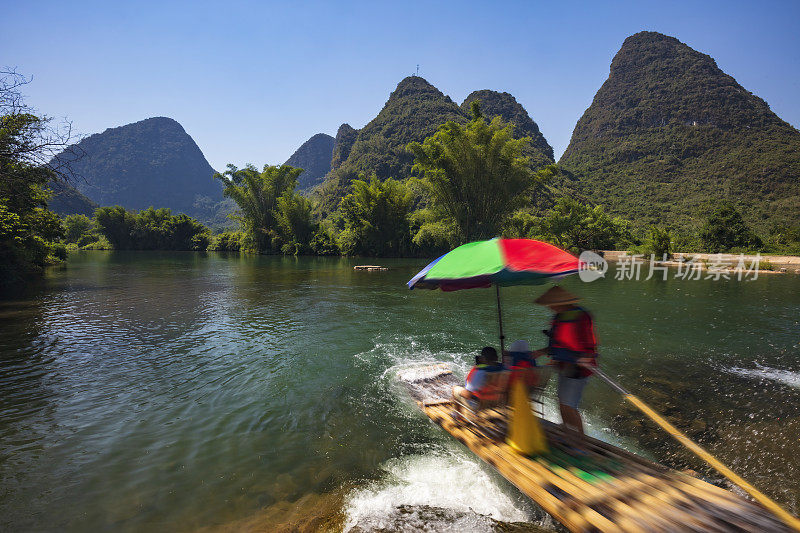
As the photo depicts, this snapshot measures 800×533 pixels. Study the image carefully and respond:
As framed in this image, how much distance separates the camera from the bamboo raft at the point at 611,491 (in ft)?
8.63

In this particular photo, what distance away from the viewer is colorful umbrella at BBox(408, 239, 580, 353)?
3633 millimetres

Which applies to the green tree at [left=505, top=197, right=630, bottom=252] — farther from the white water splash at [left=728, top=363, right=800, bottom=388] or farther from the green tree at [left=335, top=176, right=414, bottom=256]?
the white water splash at [left=728, top=363, right=800, bottom=388]

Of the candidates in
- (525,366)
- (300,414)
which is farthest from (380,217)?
(525,366)

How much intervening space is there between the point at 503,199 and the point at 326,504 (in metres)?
38.4

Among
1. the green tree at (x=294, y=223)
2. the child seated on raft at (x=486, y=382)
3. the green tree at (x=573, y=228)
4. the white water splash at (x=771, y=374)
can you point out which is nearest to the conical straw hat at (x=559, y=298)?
the child seated on raft at (x=486, y=382)

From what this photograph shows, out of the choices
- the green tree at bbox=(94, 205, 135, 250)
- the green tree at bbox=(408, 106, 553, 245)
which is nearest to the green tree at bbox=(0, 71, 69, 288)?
the green tree at bbox=(408, 106, 553, 245)

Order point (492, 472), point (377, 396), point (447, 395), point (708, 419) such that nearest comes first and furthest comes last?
point (492, 472), point (708, 419), point (447, 395), point (377, 396)

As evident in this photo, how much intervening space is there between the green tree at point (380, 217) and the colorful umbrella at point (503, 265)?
4823 centimetres

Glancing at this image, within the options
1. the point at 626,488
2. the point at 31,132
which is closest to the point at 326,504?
the point at 626,488

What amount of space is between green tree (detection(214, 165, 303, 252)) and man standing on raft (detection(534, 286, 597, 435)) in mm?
64858

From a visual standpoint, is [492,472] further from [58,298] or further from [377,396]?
[58,298]

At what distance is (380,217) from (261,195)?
26403 mm

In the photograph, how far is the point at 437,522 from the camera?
3604 millimetres

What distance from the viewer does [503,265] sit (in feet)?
11.9
